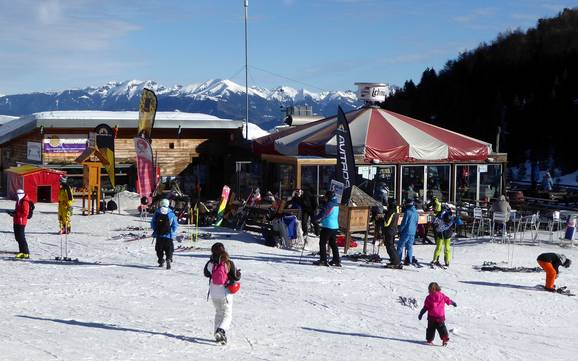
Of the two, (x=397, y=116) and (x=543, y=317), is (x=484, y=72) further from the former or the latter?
(x=543, y=317)

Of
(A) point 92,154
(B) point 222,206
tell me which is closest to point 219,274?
(B) point 222,206

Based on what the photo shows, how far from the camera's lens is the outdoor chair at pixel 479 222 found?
19469mm

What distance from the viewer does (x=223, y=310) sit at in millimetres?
8828

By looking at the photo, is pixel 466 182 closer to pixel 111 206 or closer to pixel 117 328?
pixel 111 206

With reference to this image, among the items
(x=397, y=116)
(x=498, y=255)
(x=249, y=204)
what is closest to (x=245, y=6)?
(x=397, y=116)

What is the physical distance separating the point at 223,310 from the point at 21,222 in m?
6.67

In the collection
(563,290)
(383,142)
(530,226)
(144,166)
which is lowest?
(563,290)

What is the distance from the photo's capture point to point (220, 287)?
8.75 meters

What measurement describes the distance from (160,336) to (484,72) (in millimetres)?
50741

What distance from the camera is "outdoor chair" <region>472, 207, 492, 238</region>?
766 inches

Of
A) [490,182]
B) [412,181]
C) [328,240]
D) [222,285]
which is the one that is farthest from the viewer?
[490,182]

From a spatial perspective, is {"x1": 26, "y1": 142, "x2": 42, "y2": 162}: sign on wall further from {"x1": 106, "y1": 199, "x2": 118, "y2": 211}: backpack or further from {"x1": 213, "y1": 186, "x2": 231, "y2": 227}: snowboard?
{"x1": 213, "y1": 186, "x2": 231, "y2": 227}: snowboard

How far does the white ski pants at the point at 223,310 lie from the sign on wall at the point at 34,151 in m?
20.3

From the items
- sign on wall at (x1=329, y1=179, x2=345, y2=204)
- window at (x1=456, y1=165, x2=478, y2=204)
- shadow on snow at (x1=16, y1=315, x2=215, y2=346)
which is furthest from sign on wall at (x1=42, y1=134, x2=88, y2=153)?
shadow on snow at (x1=16, y1=315, x2=215, y2=346)
